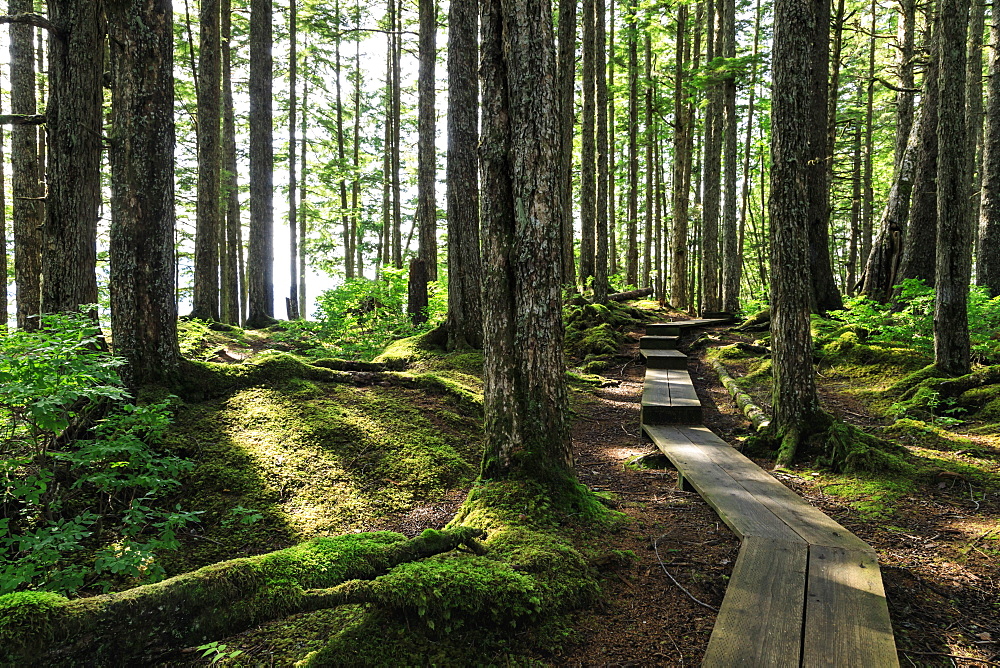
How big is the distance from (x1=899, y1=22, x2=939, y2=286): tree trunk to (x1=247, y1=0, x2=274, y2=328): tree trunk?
1481 cm

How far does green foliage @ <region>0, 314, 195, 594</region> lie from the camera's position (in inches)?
120

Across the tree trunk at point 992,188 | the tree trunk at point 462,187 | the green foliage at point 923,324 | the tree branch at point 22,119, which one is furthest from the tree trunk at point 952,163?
the tree branch at point 22,119

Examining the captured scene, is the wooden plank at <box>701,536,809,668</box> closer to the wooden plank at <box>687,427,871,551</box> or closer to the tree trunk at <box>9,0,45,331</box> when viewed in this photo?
the wooden plank at <box>687,427,871,551</box>

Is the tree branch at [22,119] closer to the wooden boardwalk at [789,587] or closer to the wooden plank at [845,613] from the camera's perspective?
the wooden boardwalk at [789,587]

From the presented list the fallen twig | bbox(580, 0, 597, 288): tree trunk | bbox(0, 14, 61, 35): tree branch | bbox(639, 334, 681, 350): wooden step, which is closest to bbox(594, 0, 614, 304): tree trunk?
bbox(580, 0, 597, 288): tree trunk

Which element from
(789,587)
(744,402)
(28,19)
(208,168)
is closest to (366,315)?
(208,168)

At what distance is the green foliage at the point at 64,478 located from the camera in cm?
305

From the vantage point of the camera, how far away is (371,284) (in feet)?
41.6

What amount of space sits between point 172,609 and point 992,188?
14147mm

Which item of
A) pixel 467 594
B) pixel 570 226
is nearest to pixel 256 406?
pixel 467 594

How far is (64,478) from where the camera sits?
13.4ft

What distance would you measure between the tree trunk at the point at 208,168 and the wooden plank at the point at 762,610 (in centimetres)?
1323

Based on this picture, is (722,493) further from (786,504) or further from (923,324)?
(923,324)

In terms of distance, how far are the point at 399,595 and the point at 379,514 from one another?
225 centimetres
